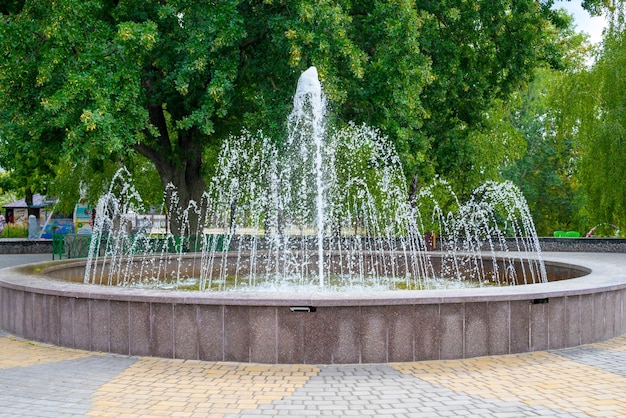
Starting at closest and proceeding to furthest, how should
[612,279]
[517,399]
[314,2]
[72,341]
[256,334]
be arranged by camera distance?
[517,399] → [256,334] → [72,341] → [612,279] → [314,2]

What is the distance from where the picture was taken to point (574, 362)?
6492 mm

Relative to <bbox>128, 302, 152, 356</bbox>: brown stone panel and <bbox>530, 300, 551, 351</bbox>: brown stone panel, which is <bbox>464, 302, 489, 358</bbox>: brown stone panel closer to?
<bbox>530, 300, 551, 351</bbox>: brown stone panel

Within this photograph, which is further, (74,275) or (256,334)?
(74,275)

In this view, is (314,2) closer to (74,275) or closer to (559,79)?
(74,275)

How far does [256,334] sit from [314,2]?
30.0 ft

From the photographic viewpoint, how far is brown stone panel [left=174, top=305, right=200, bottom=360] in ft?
21.6

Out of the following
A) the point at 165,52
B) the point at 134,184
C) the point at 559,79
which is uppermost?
the point at 559,79

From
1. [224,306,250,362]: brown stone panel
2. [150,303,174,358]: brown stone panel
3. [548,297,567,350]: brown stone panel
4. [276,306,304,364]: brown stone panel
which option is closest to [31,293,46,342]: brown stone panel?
[150,303,174,358]: brown stone panel

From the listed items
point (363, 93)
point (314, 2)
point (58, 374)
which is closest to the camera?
point (58, 374)

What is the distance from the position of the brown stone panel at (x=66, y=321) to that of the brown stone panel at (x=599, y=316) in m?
6.40

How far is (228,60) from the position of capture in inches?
561

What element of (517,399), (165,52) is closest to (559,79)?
(165,52)

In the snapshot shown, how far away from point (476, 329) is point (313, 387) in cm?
217

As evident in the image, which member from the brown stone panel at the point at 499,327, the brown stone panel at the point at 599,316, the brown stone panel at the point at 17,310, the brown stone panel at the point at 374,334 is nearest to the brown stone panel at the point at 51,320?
the brown stone panel at the point at 17,310
